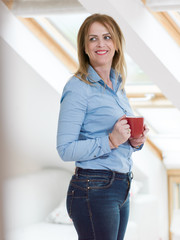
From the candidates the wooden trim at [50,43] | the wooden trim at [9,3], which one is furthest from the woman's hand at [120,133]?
the wooden trim at [50,43]

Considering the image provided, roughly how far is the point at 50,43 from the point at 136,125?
1580mm

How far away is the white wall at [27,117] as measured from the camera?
261 centimetres

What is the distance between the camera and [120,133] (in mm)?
1187

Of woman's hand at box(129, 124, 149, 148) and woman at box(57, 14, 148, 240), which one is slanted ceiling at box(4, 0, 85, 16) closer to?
woman at box(57, 14, 148, 240)

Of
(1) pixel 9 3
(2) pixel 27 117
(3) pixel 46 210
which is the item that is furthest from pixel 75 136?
(3) pixel 46 210

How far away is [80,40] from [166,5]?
0.68m

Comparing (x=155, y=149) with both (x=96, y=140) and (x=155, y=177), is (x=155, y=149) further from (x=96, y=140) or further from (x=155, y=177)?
(x=96, y=140)

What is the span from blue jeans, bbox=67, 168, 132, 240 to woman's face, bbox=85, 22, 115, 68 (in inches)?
13.6

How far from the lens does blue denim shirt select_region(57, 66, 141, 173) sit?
1.19 metres

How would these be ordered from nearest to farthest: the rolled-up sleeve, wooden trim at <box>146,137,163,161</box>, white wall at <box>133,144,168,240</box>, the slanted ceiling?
the rolled-up sleeve → the slanted ceiling → white wall at <box>133,144,168,240</box> → wooden trim at <box>146,137,163,161</box>

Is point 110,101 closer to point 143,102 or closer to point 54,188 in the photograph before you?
point 143,102

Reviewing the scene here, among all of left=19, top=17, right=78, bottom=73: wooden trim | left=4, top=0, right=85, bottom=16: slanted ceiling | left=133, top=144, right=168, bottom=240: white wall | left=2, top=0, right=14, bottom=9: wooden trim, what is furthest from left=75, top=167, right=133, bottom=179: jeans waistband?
left=133, top=144, right=168, bottom=240: white wall

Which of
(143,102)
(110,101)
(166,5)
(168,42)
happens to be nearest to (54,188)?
(143,102)

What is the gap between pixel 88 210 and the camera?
120 centimetres
